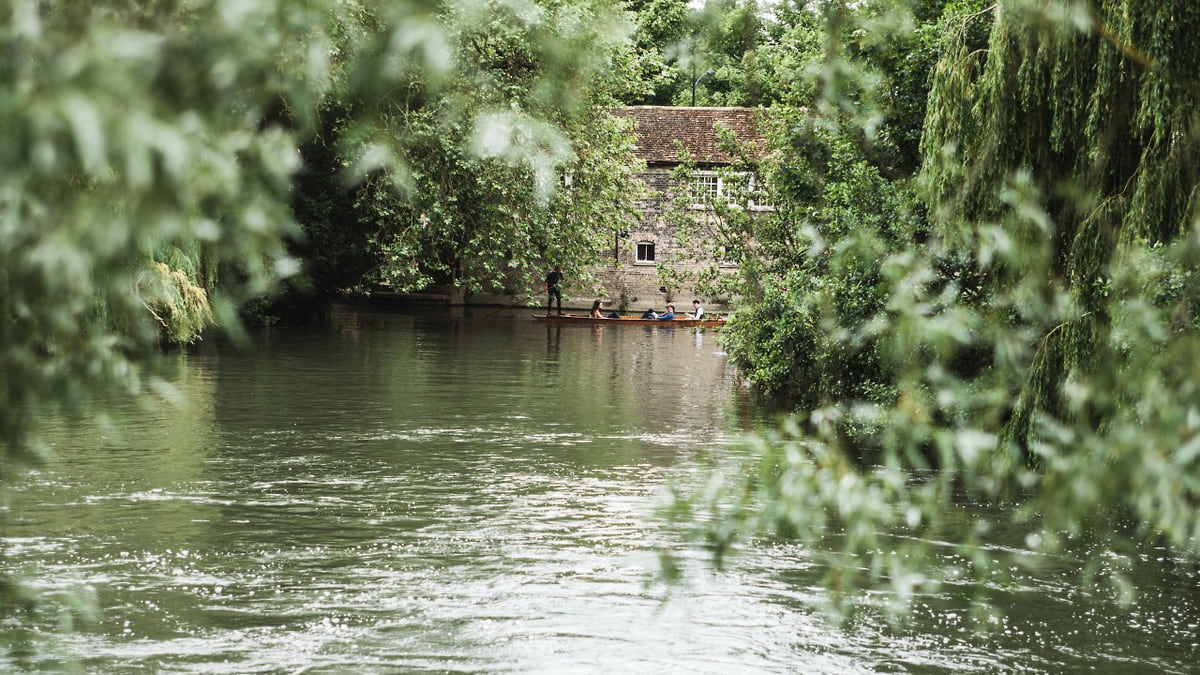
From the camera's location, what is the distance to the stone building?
44062 millimetres

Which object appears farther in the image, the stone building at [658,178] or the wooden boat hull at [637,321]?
the stone building at [658,178]

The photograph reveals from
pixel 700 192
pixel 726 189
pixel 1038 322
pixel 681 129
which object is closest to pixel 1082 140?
pixel 1038 322

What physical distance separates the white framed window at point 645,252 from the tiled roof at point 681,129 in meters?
4.05

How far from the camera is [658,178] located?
153 ft

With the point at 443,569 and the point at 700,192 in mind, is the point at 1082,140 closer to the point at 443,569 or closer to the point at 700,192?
the point at 443,569

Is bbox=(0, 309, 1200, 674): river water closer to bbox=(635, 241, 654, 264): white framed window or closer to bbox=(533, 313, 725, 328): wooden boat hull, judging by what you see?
bbox=(533, 313, 725, 328): wooden boat hull

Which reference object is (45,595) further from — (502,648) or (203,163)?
(203,163)

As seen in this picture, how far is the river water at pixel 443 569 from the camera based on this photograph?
7.93 m

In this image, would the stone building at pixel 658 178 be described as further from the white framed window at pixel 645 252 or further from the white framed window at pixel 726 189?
the white framed window at pixel 726 189

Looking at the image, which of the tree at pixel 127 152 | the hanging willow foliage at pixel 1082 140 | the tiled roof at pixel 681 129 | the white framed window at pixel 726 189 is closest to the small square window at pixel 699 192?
the white framed window at pixel 726 189

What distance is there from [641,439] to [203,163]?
45.2 ft

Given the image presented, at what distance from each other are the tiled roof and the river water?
27060mm

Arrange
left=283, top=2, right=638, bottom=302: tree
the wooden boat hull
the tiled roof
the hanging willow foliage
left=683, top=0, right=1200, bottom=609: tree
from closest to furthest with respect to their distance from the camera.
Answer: left=683, top=0, right=1200, bottom=609: tree → the hanging willow foliage → left=283, top=2, right=638, bottom=302: tree → the wooden boat hull → the tiled roof

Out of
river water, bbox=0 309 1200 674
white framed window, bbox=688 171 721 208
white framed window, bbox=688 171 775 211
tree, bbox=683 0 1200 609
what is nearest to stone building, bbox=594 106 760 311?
white framed window, bbox=688 171 721 208
